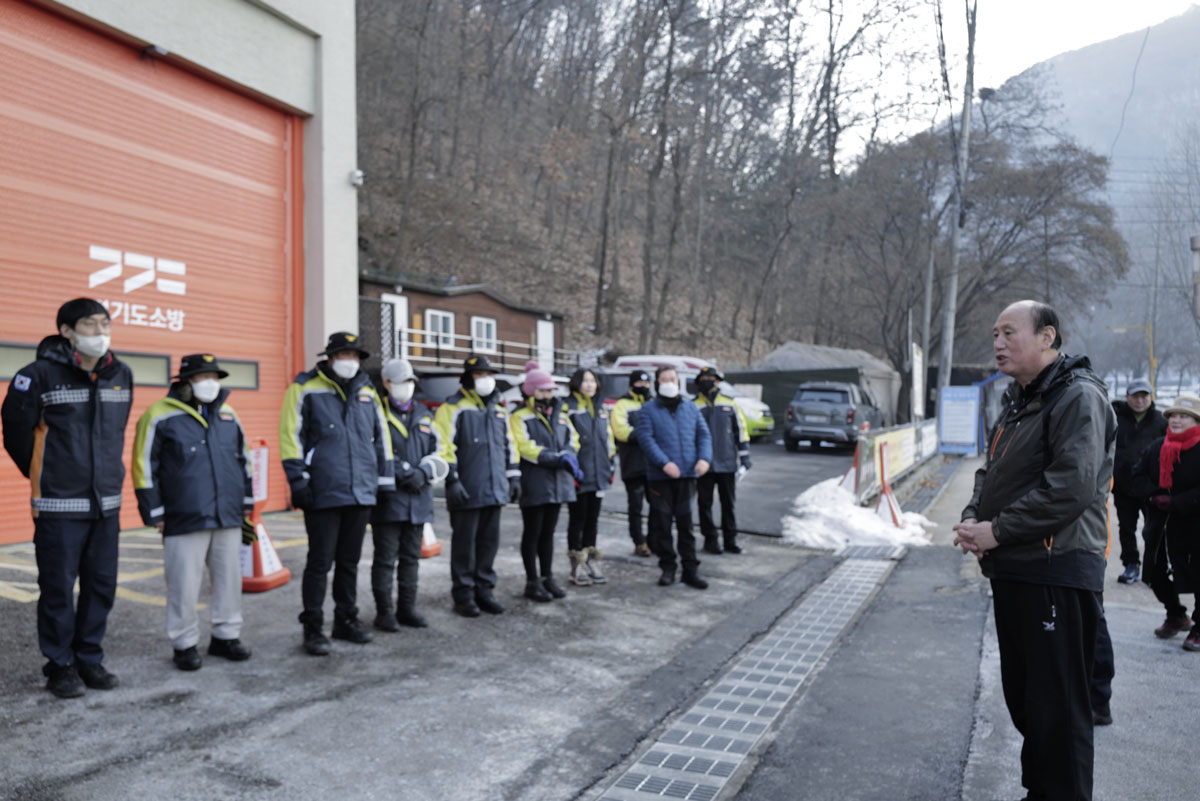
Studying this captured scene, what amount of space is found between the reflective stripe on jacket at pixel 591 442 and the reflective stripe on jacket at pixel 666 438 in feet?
1.12

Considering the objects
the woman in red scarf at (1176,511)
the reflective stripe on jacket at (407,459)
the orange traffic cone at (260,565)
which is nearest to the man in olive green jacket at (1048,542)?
the woman in red scarf at (1176,511)

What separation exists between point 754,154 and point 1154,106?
57.7ft

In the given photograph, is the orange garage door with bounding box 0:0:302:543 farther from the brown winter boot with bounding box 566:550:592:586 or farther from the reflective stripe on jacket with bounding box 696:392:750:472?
the reflective stripe on jacket with bounding box 696:392:750:472

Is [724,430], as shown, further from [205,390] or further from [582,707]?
[205,390]

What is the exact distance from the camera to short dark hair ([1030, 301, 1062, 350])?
11.9 feet

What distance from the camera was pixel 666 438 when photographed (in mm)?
8203

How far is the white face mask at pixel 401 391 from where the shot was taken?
261 inches

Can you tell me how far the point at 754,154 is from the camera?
154ft

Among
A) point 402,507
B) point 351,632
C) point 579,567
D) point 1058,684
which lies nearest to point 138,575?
point 351,632

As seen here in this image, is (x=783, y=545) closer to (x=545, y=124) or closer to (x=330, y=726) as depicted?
(x=330, y=726)

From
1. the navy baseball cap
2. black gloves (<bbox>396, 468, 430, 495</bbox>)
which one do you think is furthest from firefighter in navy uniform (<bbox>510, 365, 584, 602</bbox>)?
the navy baseball cap

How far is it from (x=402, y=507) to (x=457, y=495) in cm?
51

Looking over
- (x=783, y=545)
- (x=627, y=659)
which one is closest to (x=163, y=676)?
(x=627, y=659)

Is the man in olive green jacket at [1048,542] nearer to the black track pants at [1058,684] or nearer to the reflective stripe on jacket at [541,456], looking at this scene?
the black track pants at [1058,684]
